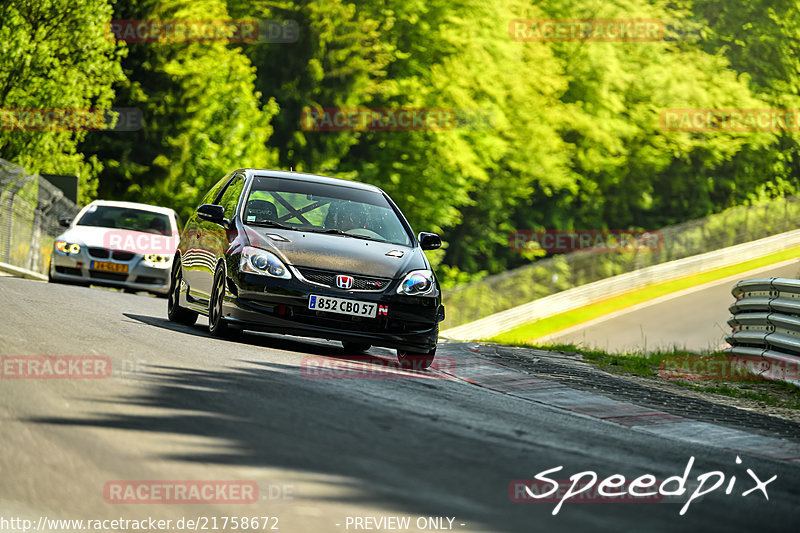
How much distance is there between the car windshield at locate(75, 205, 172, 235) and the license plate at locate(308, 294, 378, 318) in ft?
32.9

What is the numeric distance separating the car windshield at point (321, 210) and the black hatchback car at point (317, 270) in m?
0.01

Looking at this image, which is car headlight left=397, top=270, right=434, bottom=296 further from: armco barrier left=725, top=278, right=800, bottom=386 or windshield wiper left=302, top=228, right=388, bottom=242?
armco barrier left=725, top=278, right=800, bottom=386

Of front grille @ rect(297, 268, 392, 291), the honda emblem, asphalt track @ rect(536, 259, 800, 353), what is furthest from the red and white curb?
asphalt track @ rect(536, 259, 800, 353)

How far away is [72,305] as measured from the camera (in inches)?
507

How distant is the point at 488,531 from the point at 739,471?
7.48 ft

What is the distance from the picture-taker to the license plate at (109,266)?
18281mm

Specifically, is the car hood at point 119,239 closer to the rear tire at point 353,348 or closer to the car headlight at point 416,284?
the rear tire at point 353,348

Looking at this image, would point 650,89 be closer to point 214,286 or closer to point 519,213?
point 519,213

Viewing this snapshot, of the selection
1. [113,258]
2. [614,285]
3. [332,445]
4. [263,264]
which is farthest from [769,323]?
[614,285]

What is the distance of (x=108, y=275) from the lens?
18.4m

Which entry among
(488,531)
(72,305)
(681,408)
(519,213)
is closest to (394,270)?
(681,408)

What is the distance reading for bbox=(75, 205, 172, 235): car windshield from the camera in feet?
63.8

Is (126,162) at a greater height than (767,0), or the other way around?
(767,0)

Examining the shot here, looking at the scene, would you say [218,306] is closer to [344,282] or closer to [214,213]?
[214,213]
